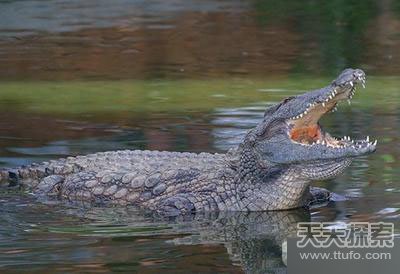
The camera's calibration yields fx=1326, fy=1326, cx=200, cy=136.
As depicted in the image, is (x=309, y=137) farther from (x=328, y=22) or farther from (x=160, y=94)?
(x=328, y=22)

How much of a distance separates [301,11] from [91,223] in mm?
12290

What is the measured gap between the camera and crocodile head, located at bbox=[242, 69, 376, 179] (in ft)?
25.7

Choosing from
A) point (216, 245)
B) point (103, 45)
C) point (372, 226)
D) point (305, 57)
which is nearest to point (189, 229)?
point (216, 245)

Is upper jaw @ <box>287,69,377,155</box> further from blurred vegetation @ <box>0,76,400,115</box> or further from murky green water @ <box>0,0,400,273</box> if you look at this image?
blurred vegetation @ <box>0,76,400,115</box>

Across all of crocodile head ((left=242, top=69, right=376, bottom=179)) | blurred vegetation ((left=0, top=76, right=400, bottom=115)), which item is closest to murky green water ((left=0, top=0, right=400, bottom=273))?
blurred vegetation ((left=0, top=76, right=400, bottom=115))

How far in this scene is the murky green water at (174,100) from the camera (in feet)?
23.9

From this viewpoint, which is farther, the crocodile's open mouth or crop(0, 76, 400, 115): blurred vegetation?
crop(0, 76, 400, 115): blurred vegetation

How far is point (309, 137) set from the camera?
8.27 meters

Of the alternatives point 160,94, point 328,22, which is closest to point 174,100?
point 160,94

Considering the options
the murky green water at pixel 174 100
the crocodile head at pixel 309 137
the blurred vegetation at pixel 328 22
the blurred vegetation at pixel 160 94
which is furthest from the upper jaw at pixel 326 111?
the blurred vegetation at pixel 328 22

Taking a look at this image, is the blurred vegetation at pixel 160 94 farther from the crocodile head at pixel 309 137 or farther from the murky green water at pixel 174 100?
the crocodile head at pixel 309 137

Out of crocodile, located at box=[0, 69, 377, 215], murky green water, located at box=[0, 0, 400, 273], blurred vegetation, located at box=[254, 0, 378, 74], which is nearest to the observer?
murky green water, located at box=[0, 0, 400, 273]

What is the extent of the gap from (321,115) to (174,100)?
5065 millimetres

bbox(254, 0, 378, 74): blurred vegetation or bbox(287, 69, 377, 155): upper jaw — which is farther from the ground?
bbox(287, 69, 377, 155): upper jaw
